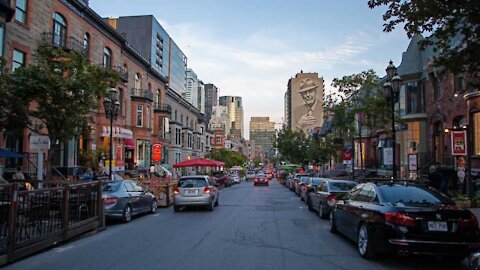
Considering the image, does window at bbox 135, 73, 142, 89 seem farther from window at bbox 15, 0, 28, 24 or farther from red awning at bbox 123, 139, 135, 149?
window at bbox 15, 0, 28, 24

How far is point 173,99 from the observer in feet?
199

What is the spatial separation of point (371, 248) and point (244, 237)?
149 inches

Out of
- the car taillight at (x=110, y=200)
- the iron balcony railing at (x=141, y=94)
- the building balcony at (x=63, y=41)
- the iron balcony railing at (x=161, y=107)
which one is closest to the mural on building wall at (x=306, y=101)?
the iron balcony railing at (x=161, y=107)

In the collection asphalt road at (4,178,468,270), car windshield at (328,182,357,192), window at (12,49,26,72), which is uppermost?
window at (12,49,26,72)

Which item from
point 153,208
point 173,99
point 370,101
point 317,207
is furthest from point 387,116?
point 173,99

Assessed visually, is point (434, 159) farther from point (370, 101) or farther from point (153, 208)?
point (153, 208)

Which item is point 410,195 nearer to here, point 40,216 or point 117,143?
point 40,216

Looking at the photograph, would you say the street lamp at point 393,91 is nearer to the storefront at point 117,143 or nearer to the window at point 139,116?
the storefront at point 117,143

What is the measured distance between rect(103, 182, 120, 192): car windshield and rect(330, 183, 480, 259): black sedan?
353 inches

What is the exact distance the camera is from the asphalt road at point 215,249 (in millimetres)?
8250

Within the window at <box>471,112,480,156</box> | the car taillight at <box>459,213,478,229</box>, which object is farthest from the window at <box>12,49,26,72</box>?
the window at <box>471,112,480,156</box>

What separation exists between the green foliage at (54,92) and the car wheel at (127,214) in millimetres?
3840

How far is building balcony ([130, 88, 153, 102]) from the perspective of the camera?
42.8 metres

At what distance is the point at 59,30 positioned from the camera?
28.5m
